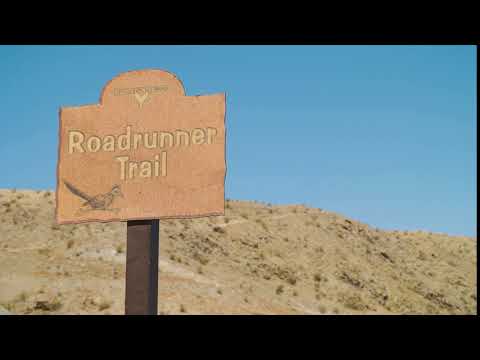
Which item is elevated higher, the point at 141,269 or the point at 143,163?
the point at 143,163

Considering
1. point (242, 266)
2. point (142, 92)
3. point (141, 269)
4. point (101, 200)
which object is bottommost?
point (141, 269)

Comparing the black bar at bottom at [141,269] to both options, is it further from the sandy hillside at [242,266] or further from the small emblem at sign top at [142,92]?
the sandy hillside at [242,266]

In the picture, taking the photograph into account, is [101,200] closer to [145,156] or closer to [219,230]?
[145,156]

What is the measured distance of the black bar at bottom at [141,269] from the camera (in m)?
12.0

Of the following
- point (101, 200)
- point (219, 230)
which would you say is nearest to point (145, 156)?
point (101, 200)

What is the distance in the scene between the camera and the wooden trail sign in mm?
12273

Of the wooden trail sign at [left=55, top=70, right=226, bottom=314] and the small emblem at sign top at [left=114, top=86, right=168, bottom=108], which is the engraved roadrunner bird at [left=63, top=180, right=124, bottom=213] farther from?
the small emblem at sign top at [left=114, top=86, right=168, bottom=108]

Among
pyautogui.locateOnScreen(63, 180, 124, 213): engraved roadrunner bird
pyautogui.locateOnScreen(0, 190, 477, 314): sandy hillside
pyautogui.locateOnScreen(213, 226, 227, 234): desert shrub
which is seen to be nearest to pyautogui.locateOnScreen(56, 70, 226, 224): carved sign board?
pyautogui.locateOnScreen(63, 180, 124, 213): engraved roadrunner bird

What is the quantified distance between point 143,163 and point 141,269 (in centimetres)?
216

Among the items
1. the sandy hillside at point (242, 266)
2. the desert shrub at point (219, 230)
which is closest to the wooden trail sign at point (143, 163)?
the sandy hillside at point (242, 266)

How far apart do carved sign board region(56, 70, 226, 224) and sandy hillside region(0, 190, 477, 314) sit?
524cm

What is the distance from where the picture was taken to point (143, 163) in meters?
12.5

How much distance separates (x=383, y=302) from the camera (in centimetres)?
3775
